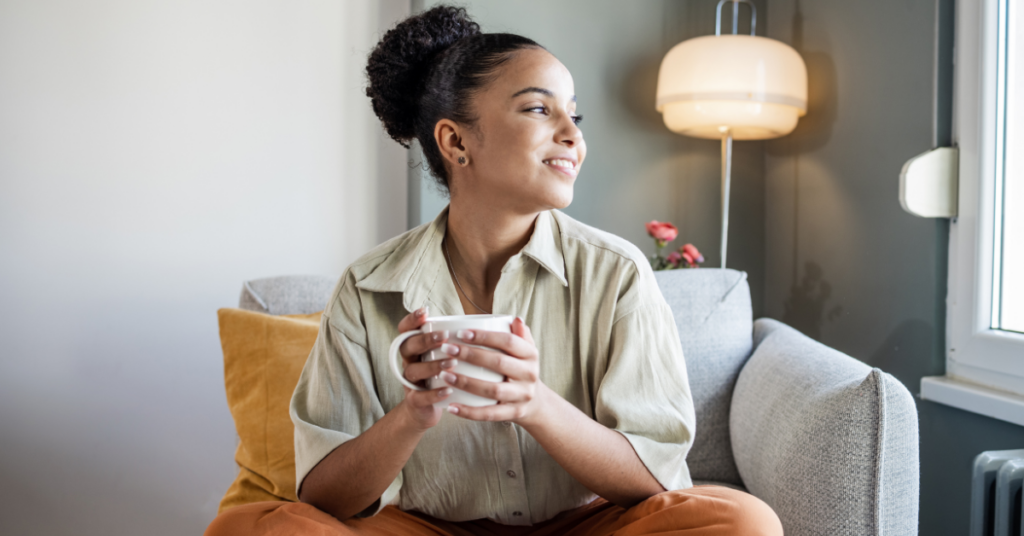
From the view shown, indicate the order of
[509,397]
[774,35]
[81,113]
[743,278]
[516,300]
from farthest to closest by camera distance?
[774,35]
[81,113]
[743,278]
[516,300]
[509,397]

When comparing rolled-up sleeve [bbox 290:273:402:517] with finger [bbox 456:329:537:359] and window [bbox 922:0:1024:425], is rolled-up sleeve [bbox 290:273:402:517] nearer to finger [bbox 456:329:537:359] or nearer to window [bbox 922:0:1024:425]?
finger [bbox 456:329:537:359]

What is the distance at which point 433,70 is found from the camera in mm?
1119

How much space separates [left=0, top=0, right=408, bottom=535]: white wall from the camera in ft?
5.64

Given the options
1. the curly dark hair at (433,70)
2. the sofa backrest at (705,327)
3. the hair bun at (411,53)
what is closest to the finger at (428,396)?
the curly dark hair at (433,70)

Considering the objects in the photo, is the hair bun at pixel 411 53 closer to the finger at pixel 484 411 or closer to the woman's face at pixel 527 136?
the woman's face at pixel 527 136

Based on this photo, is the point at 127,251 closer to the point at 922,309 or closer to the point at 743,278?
the point at 743,278

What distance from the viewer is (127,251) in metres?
1.81

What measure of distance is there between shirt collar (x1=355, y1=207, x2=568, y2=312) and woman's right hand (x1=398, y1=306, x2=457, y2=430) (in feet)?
1.04

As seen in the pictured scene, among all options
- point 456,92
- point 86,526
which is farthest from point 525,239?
point 86,526

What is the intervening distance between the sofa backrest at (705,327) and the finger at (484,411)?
0.86 metres

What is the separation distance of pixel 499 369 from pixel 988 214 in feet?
4.44

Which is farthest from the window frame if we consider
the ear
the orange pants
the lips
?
the ear

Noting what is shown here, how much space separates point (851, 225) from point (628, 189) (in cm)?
72

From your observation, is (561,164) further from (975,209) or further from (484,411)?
(975,209)
